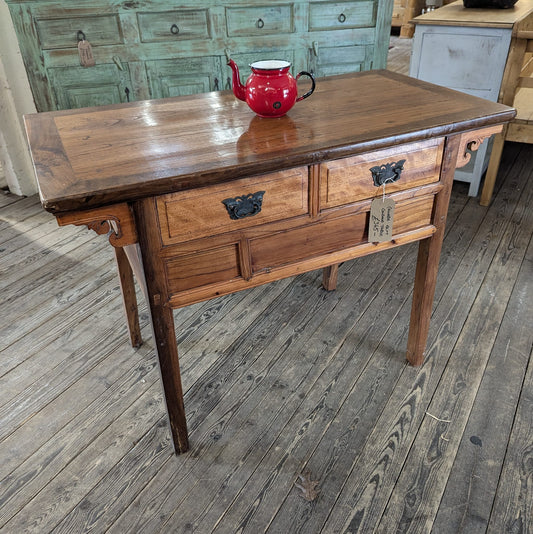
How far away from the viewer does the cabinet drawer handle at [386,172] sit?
1259 millimetres

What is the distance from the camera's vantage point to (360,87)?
5.26 ft

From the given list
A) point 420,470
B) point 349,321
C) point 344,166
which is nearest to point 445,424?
point 420,470

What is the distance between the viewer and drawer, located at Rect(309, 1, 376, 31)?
9.50 feet

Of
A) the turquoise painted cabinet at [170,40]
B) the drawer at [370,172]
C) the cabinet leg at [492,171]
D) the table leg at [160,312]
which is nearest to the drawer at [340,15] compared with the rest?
the turquoise painted cabinet at [170,40]

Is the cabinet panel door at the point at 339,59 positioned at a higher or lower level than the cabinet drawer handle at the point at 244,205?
lower

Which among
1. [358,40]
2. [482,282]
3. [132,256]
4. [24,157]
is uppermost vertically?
[358,40]

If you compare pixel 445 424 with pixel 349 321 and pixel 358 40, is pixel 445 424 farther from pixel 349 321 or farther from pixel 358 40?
pixel 358 40

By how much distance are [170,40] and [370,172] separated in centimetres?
189

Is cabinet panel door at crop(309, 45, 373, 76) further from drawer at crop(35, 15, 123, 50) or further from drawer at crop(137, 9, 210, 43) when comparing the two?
drawer at crop(35, 15, 123, 50)

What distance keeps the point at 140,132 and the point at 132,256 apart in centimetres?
33

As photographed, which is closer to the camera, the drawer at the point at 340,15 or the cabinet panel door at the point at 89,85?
the cabinet panel door at the point at 89,85

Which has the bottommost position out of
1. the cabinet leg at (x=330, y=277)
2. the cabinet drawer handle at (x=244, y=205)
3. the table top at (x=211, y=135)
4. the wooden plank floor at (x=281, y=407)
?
the wooden plank floor at (x=281, y=407)

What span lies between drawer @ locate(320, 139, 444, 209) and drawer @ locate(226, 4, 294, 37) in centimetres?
188

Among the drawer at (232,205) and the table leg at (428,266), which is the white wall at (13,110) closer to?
the drawer at (232,205)
